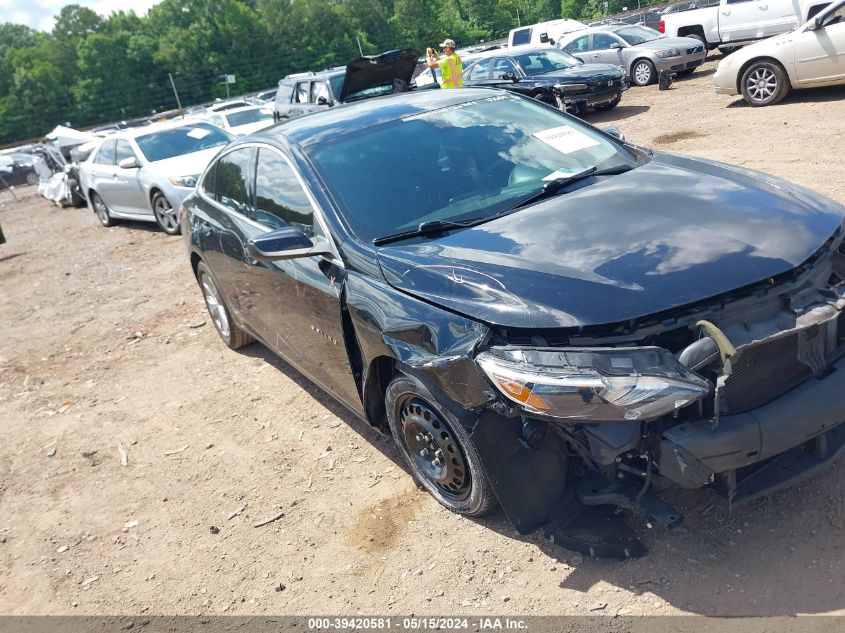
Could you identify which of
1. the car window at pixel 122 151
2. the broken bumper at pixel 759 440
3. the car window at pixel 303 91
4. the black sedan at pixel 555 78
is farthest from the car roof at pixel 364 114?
the car window at pixel 303 91

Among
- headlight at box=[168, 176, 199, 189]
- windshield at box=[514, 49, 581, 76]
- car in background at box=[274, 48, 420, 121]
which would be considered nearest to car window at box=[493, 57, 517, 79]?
windshield at box=[514, 49, 581, 76]

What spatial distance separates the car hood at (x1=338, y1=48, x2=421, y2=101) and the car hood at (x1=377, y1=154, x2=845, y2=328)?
9.56m

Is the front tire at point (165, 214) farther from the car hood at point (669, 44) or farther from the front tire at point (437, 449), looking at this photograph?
the car hood at point (669, 44)

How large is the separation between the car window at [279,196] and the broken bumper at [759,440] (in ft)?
6.67

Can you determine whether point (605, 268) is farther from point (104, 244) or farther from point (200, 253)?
point (104, 244)

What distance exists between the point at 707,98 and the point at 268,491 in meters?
12.7

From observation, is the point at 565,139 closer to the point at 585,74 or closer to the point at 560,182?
the point at 560,182

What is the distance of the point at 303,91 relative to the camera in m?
15.6

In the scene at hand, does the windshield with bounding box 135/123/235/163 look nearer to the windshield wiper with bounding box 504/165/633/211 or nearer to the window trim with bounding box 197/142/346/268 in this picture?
the window trim with bounding box 197/142/346/268

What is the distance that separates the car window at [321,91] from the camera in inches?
582

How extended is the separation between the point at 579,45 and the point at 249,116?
828 cm

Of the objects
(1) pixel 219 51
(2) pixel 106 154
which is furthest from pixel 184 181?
(1) pixel 219 51

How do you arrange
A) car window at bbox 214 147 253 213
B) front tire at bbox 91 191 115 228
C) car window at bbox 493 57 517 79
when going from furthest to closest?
car window at bbox 493 57 517 79
front tire at bbox 91 191 115 228
car window at bbox 214 147 253 213

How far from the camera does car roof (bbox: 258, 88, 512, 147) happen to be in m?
4.06
